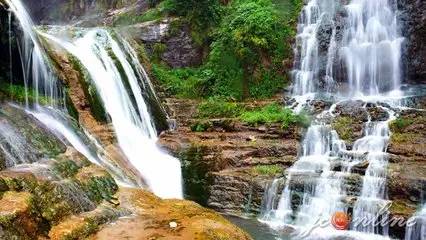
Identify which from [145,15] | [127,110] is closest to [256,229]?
[127,110]

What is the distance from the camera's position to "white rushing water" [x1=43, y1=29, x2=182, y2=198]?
12.6 metres

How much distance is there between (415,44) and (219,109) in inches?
289

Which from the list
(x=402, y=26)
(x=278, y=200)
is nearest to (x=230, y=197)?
(x=278, y=200)

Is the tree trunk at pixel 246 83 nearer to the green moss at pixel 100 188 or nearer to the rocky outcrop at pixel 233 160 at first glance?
the rocky outcrop at pixel 233 160

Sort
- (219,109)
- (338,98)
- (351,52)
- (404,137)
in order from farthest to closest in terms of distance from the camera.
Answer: (351,52) < (338,98) < (219,109) < (404,137)

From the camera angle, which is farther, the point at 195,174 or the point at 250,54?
the point at 250,54

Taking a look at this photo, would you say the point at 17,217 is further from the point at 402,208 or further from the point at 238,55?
the point at 238,55

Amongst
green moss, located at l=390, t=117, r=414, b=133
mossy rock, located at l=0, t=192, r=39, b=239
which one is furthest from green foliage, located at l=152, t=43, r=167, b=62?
mossy rock, located at l=0, t=192, r=39, b=239

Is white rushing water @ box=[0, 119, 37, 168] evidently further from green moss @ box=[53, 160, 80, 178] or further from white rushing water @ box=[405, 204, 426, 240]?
white rushing water @ box=[405, 204, 426, 240]

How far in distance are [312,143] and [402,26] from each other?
6.69 metres

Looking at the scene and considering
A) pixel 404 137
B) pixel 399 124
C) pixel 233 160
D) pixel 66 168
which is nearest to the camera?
pixel 66 168

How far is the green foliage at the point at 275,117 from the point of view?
14.1 m

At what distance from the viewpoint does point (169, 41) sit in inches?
757

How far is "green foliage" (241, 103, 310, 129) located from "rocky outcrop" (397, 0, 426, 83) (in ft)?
16.1
